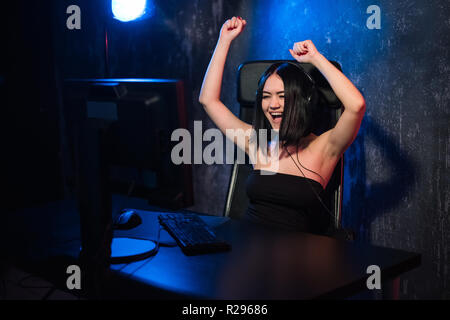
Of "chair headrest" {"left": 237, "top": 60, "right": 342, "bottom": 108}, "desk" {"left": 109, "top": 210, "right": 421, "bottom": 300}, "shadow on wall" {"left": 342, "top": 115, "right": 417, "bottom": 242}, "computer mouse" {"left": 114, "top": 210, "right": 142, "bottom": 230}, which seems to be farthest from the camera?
"shadow on wall" {"left": 342, "top": 115, "right": 417, "bottom": 242}

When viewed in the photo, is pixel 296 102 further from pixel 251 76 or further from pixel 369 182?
pixel 369 182

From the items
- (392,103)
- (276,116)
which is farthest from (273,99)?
(392,103)

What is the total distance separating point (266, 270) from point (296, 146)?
34.2 inches

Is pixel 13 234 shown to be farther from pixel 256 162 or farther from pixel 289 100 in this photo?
pixel 289 100

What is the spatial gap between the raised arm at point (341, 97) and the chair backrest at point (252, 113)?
0.11m

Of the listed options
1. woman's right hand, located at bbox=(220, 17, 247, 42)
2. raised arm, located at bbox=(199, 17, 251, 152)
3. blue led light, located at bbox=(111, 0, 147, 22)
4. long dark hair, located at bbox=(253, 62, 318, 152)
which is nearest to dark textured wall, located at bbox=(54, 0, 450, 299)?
raised arm, located at bbox=(199, 17, 251, 152)

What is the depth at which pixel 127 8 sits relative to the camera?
9.63 ft

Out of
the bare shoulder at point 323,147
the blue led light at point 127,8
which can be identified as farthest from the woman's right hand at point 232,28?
the blue led light at point 127,8

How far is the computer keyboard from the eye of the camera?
121cm

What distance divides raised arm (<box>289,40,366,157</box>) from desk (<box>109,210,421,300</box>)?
0.51 m

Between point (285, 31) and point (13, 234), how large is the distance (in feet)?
5.49

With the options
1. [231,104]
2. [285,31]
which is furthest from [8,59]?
[285,31]

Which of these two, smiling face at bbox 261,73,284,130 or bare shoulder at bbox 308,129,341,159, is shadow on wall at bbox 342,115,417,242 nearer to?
bare shoulder at bbox 308,129,341,159

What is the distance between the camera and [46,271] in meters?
1.18
